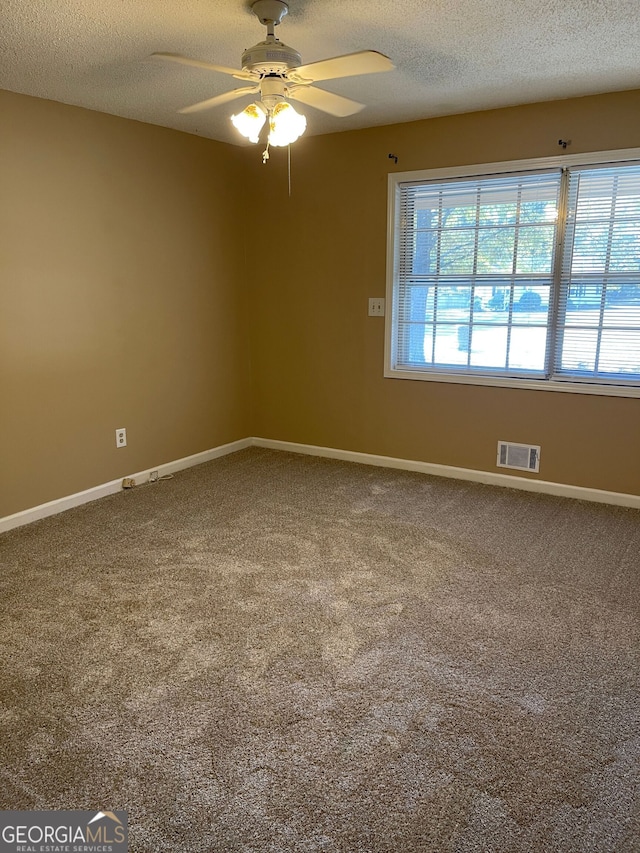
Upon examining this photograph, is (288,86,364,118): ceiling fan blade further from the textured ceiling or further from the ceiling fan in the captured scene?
the textured ceiling

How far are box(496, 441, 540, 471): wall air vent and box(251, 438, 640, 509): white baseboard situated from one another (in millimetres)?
79

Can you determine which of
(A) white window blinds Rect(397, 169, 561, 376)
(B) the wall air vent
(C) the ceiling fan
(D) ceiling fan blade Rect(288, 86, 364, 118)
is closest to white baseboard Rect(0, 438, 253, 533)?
(A) white window blinds Rect(397, 169, 561, 376)

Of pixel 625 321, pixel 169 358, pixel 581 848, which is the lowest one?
pixel 581 848

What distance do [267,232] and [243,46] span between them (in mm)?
2074

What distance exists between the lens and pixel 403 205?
4.21 meters

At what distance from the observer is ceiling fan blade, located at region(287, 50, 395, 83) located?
7.04 feet

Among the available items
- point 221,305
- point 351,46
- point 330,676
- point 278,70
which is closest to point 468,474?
point 221,305

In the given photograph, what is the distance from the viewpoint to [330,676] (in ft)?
7.26

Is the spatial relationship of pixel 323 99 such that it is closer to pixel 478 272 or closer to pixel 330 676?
pixel 478 272

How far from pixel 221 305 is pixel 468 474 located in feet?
7.26

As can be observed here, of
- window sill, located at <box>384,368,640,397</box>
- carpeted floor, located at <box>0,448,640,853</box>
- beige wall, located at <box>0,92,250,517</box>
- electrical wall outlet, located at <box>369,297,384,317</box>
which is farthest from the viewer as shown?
electrical wall outlet, located at <box>369,297,384,317</box>

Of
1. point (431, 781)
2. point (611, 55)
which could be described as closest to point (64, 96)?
point (611, 55)

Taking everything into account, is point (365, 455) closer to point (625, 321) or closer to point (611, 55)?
point (625, 321)

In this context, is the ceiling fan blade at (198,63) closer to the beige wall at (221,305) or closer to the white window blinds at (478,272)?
the beige wall at (221,305)
